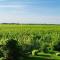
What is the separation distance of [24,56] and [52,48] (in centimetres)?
603

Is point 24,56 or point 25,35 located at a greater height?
point 25,35

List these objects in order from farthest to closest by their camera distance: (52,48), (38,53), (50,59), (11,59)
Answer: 1. (52,48)
2. (38,53)
3. (50,59)
4. (11,59)

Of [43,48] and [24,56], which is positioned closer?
[24,56]

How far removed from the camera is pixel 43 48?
77.7 ft

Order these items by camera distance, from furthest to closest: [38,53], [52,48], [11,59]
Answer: [52,48], [38,53], [11,59]

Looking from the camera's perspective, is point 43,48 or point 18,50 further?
point 43,48

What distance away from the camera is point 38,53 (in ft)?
73.7

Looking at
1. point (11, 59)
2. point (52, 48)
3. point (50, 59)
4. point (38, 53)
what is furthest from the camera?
point (52, 48)

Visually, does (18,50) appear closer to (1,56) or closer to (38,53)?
(1,56)

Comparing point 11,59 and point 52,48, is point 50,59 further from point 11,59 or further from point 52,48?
point 52,48

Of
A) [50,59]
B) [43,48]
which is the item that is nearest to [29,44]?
[43,48]

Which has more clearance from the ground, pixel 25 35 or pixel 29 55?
pixel 25 35

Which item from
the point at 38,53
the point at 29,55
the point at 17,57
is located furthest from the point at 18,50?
the point at 38,53

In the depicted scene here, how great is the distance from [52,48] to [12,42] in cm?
763
